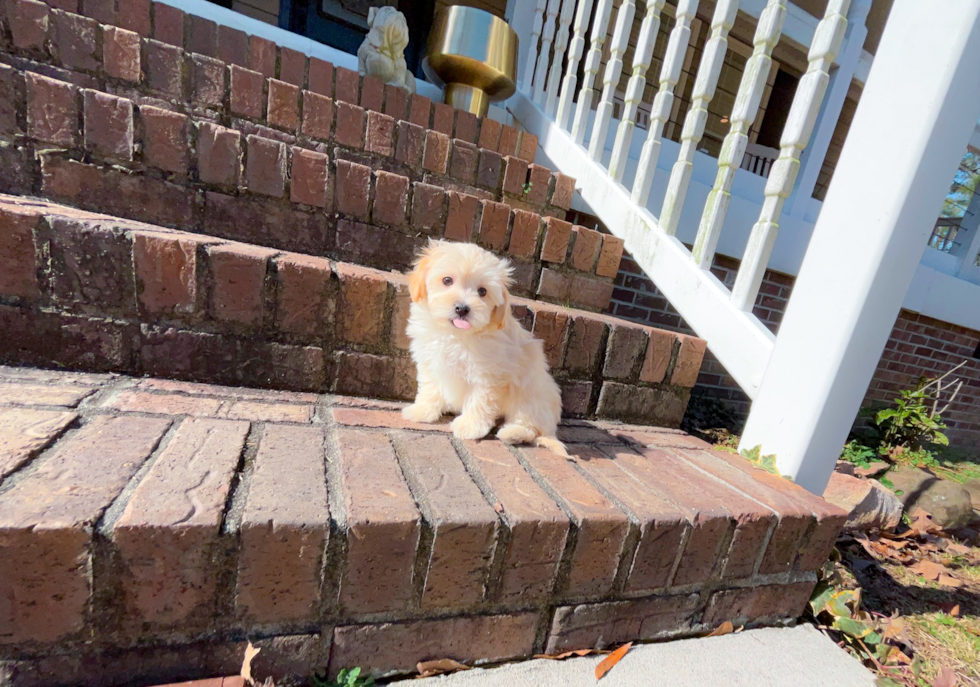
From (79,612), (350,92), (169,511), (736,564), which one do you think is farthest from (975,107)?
(350,92)

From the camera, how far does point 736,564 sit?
1.26 m

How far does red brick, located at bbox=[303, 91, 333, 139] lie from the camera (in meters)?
2.13

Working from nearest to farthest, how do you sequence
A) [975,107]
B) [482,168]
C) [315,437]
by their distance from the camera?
[315,437] < [975,107] < [482,168]

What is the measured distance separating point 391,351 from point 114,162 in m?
1.19

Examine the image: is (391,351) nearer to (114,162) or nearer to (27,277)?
(27,277)

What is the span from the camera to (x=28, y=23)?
181 cm

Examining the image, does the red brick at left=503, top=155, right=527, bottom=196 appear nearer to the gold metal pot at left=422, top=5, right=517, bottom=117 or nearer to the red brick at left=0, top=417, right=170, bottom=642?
the gold metal pot at left=422, top=5, right=517, bottom=117

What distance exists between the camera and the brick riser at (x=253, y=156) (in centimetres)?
150

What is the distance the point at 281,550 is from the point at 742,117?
2.09 metres

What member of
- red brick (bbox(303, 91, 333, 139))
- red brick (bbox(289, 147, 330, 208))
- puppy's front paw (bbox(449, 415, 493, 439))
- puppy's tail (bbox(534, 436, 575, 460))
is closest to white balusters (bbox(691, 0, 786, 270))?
puppy's tail (bbox(534, 436, 575, 460))

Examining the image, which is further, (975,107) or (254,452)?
(975,107)

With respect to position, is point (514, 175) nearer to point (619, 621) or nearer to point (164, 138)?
point (164, 138)

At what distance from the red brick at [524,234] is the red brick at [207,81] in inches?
58.0

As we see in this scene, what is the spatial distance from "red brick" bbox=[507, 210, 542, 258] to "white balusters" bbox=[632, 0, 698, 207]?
55 centimetres
